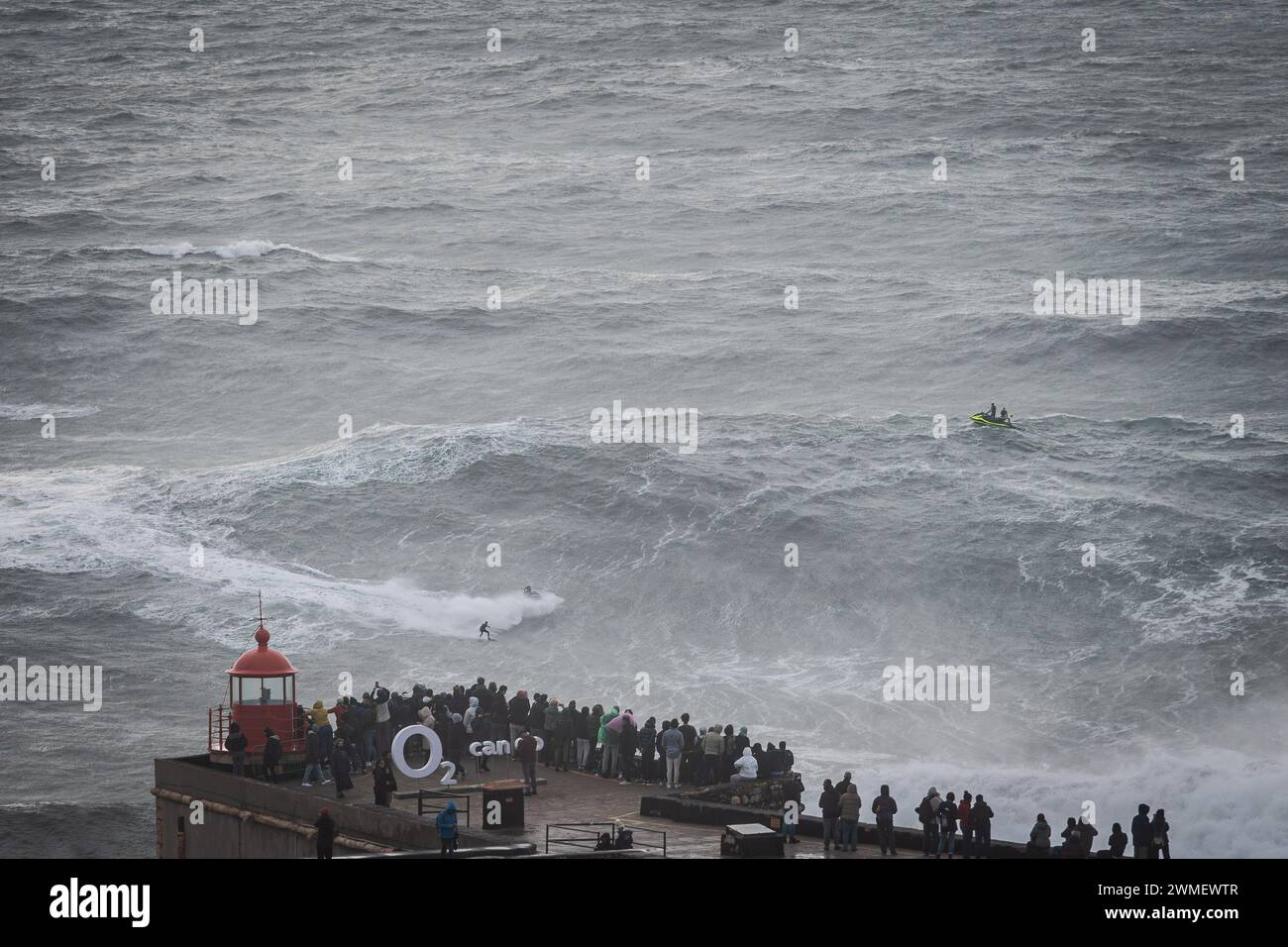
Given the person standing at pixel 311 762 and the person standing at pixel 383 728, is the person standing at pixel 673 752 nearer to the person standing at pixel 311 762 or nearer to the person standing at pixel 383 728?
the person standing at pixel 383 728

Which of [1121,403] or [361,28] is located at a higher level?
[361,28]

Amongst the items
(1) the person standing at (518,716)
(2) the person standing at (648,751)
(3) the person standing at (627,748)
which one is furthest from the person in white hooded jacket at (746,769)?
(1) the person standing at (518,716)

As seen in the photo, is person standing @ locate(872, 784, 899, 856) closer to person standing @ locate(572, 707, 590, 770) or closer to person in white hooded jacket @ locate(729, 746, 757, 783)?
person in white hooded jacket @ locate(729, 746, 757, 783)

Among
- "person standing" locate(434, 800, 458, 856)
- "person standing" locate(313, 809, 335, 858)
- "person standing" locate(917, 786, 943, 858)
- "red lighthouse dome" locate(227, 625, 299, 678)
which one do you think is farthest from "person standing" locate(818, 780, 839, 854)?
"red lighthouse dome" locate(227, 625, 299, 678)

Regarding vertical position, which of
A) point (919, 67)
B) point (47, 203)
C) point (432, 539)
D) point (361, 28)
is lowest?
point (432, 539)

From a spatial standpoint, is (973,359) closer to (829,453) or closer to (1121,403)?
(1121,403)

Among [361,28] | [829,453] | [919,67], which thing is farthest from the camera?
[361,28]

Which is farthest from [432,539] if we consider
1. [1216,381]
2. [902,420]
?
[1216,381]
